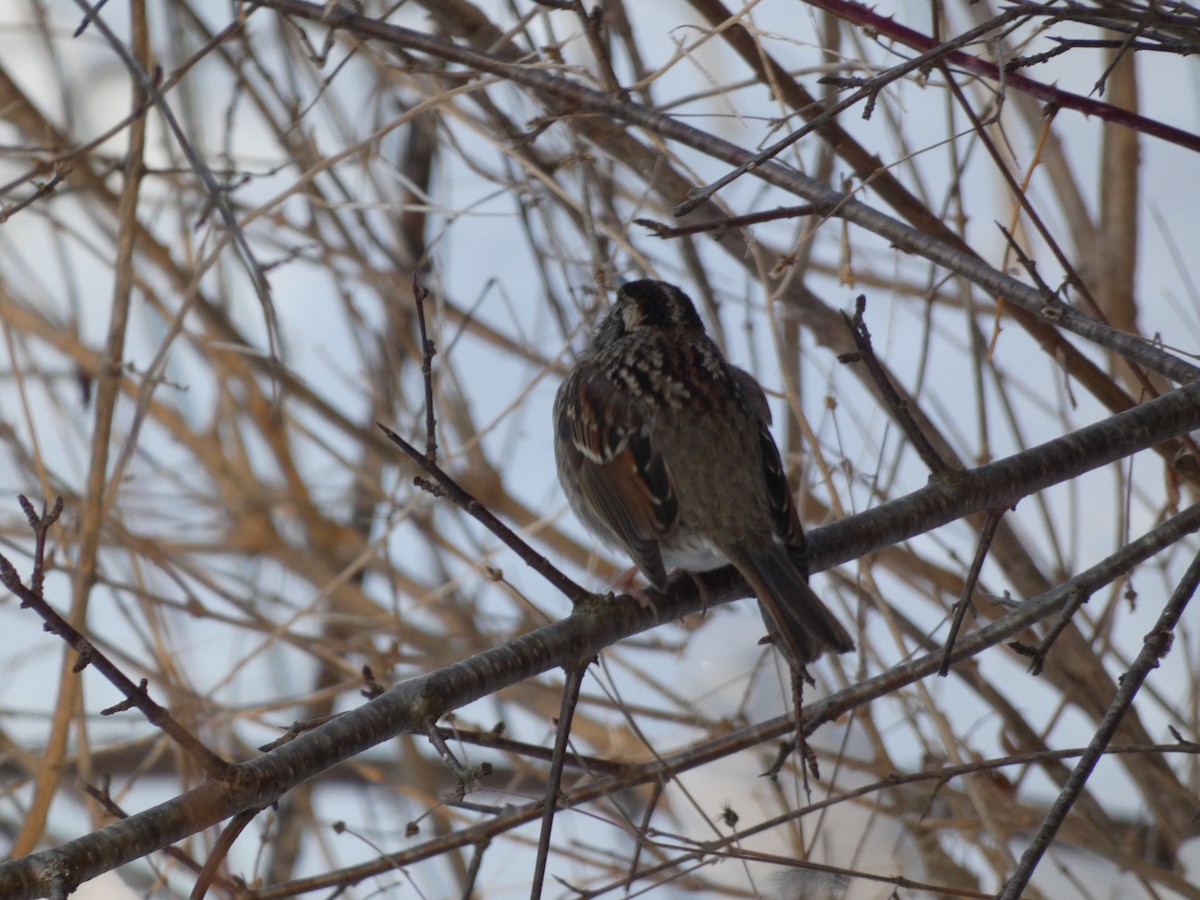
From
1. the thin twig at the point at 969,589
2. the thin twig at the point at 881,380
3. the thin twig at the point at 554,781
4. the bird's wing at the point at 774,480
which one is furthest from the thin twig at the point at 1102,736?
the bird's wing at the point at 774,480

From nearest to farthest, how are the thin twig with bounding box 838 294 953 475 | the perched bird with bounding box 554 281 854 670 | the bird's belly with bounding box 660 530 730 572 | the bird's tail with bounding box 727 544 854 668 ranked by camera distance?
1. the thin twig with bounding box 838 294 953 475
2. the bird's tail with bounding box 727 544 854 668
3. the perched bird with bounding box 554 281 854 670
4. the bird's belly with bounding box 660 530 730 572

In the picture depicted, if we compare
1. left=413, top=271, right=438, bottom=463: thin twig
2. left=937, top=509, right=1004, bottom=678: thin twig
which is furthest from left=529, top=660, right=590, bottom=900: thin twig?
left=937, top=509, right=1004, bottom=678: thin twig

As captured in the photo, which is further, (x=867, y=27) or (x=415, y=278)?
(x=867, y=27)

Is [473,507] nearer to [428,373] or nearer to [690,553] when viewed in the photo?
[428,373]

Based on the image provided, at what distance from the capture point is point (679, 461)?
110 inches

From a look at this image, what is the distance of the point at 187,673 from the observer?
395 cm

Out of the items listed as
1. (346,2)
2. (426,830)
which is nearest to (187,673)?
(426,830)

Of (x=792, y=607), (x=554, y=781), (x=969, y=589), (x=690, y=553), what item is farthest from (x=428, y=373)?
(x=690, y=553)

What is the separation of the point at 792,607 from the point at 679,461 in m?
0.50

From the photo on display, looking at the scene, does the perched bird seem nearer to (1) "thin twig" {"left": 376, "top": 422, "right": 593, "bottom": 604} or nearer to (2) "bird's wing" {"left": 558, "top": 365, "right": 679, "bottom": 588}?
(2) "bird's wing" {"left": 558, "top": 365, "right": 679, "bottom": 588}

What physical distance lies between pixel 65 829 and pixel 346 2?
11.9 ft

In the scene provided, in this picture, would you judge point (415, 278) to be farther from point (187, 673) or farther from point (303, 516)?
point (303, 516)

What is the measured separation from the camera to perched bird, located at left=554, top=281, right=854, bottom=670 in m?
2.48

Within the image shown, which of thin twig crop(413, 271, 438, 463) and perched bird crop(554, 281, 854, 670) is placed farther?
perched bird crop(554, 281, 854, 670)
